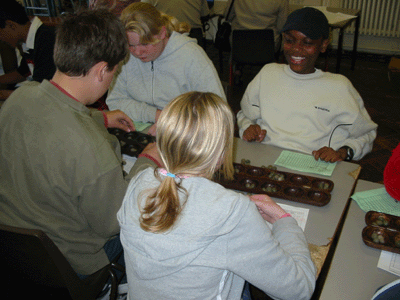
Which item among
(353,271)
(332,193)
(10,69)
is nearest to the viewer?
(353,271)

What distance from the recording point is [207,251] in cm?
82

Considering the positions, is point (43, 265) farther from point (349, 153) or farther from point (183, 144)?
point (349, 153)

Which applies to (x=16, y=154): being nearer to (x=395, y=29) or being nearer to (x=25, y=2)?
(x=395, y=29)

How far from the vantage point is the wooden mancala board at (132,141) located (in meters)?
1.71

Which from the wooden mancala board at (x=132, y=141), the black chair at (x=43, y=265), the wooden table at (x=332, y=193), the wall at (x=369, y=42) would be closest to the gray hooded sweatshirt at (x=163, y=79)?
the wooden mancala board at (x=132, y=141)

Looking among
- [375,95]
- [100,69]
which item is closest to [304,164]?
[100,69]

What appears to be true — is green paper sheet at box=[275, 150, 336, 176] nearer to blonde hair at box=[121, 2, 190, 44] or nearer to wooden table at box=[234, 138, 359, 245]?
wooden table at box=[234, 138, 359, 245]

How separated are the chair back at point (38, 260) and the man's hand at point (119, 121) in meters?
0.90

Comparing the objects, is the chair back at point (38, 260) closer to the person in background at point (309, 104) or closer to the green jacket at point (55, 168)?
the green jacket at point (55, 168)

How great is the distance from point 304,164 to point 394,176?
379mm

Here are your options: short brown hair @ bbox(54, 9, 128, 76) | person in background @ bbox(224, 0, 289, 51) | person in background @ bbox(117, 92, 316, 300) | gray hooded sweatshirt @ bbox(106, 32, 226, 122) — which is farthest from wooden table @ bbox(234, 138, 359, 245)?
person in background @ bbox(224, 0, 289, 51)

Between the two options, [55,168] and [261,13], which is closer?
[55,168]

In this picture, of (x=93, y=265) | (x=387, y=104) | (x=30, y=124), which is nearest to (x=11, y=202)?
(x=30, y=124)

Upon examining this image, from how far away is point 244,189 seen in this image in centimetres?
138
